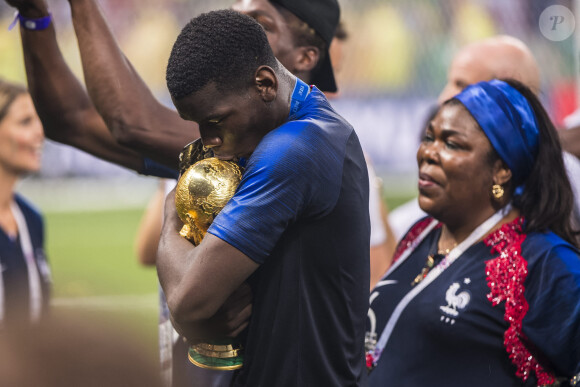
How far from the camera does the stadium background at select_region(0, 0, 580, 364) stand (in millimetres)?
15539

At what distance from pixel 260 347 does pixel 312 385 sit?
17cm

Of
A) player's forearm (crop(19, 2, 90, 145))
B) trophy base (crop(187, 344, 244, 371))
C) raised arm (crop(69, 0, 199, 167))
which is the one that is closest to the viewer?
trophy base (crop(187, 344, 244, 371))

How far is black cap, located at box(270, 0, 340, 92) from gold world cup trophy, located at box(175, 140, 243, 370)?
96 centimetres

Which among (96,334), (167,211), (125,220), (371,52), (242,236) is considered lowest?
(125,220)

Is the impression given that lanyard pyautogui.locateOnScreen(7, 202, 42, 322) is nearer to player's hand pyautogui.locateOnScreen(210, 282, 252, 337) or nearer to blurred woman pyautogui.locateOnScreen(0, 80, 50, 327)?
blurred woman pyautogui.locateOnScreen(0, 80, 50, 327)

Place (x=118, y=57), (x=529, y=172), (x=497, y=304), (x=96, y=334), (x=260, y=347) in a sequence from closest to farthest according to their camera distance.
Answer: (x=96, y=334)
(x=260, y=347)
(x=118, y=57)
(x=497, y=304)
(x=529, y=172)

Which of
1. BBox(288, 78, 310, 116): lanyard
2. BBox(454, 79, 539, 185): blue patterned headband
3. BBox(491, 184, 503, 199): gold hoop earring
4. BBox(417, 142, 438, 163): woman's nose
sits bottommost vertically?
BBox(491, 184, 503, 199): gold hoop earring

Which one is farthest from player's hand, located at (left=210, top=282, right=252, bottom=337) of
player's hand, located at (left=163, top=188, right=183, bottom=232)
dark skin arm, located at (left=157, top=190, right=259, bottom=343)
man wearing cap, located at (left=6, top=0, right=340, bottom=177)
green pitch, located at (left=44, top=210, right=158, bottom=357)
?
green pitch, located at (left=44, top=210, right=158, bottom=357)

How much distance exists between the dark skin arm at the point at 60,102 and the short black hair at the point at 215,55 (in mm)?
990

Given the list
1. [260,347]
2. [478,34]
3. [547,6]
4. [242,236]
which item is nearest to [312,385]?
[260,347]

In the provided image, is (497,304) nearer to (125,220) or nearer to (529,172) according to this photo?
(529,172)

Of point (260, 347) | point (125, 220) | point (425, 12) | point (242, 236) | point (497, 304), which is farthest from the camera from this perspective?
point (425, 12)

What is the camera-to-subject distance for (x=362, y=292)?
2.10 metres

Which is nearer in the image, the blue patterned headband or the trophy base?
the trophy base
